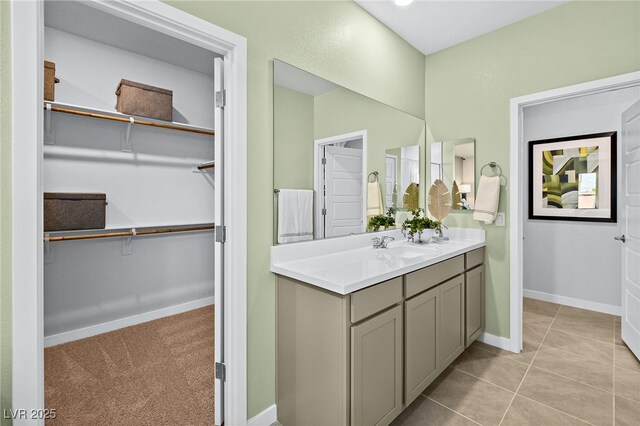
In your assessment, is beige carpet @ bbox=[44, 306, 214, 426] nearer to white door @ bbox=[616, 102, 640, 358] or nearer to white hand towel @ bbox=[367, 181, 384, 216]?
white hand towel @ bbox=[367, 181, 384, 216]

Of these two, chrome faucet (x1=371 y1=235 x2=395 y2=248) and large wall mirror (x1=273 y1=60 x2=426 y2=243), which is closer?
large wall mirror (x1=273 y1=60 x2=426 y2=243)

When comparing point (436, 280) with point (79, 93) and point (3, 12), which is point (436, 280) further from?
point (79, 93)

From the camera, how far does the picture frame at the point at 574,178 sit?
3.39 metres

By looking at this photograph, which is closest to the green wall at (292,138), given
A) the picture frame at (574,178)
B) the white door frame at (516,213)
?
the white door frame at (516,213)

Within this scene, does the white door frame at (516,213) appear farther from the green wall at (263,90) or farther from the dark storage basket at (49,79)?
the dark storage basket at (49,79)

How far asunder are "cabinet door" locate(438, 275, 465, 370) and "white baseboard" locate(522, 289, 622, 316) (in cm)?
221

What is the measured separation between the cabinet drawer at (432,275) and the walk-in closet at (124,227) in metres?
1.36

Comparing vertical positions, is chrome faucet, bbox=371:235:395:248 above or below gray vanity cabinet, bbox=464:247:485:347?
above

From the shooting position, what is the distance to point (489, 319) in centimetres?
274

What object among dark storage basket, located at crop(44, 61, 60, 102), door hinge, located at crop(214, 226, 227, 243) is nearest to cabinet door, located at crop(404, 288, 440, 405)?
door hinge, located at crop(214, 226, 227, 243)

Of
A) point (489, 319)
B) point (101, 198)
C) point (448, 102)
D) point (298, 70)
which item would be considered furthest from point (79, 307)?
point (448, 102)

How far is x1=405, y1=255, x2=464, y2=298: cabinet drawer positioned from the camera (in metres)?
1.75

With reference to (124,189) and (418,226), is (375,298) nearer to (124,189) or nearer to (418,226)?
(418,226)

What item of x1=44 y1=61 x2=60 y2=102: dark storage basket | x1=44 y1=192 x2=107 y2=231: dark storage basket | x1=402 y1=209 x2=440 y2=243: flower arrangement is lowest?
x1=402 y1=209 x2=440 y2=243: flower arrangement
